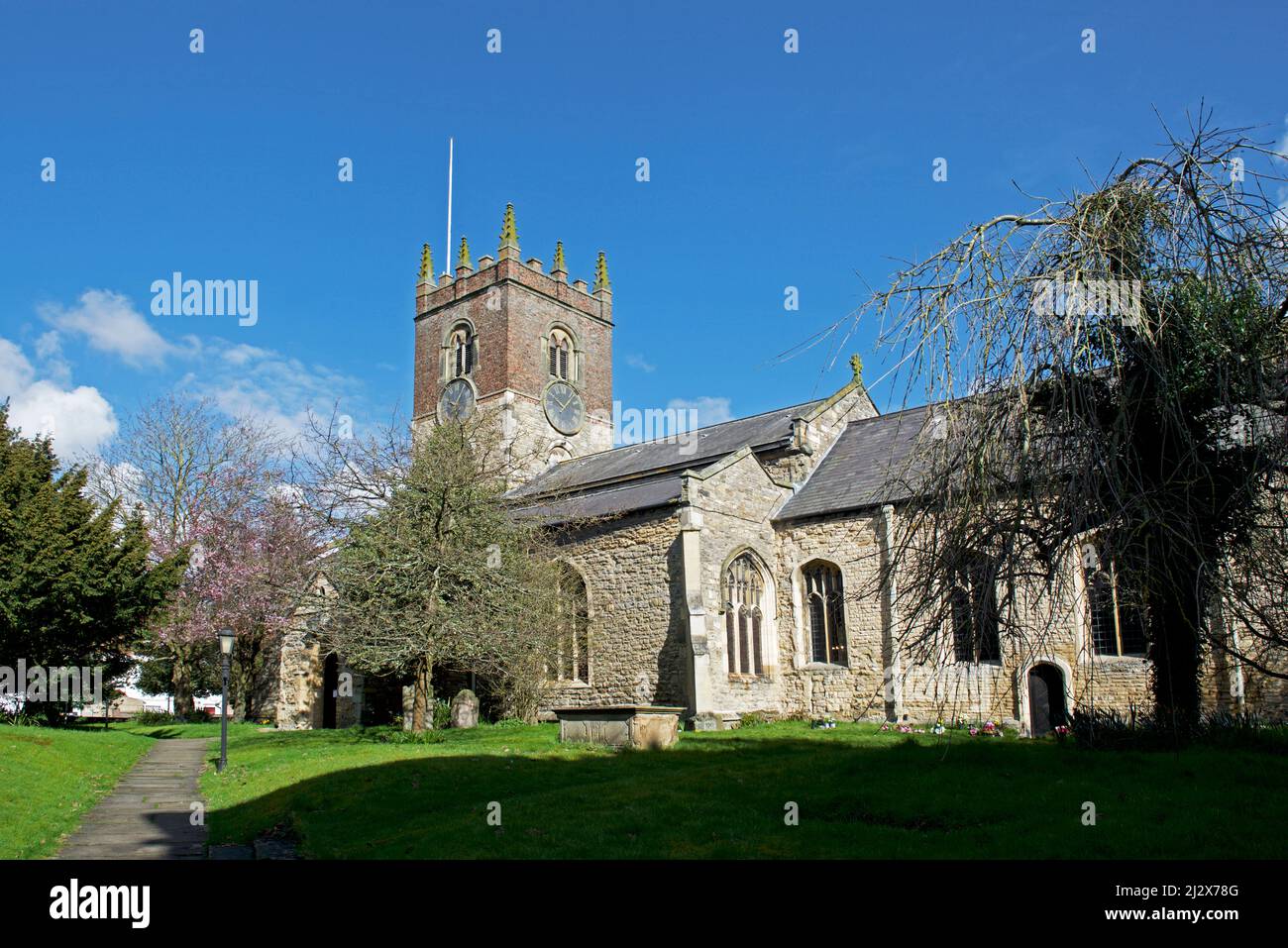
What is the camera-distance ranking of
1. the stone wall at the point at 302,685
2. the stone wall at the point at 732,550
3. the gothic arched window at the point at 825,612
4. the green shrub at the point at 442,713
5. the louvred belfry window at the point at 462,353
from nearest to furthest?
1. the stone wall at the point at 732,550
2. the gothic arched window at the point at 825,612
3. the green shrub at the point at 442,713
4. the stone wall at the point at 302,685
5. the louvred belfry window at the point at 462,353

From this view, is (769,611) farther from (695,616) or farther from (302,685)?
(302,685)

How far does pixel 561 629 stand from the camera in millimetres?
24109

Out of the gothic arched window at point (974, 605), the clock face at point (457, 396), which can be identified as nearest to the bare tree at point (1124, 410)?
the gothic arched window at point (974, 605)

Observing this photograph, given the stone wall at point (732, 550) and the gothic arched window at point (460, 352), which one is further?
the gothic arched window at point (460, 352)

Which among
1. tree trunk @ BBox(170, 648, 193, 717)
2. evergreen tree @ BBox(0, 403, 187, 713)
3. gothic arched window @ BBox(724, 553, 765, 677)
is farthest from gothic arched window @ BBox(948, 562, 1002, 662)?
tree trunk @ BBox(170, 648, 193, 717)

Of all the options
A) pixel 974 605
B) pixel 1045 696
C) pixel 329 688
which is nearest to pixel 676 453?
pixel 329 688

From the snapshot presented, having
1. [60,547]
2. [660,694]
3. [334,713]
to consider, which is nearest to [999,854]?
[660,694]

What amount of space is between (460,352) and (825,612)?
2789 cm

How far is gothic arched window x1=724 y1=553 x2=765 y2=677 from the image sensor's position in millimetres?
22744

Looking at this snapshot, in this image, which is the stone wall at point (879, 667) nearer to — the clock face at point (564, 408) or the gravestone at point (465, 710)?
the gravestone at point (465, 710)

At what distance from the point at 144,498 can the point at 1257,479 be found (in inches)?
1545

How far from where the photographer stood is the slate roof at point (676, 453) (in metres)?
27.1

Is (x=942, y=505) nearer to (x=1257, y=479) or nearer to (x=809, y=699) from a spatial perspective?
(x=1257, y=479)

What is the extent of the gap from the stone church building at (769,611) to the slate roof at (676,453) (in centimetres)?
11
